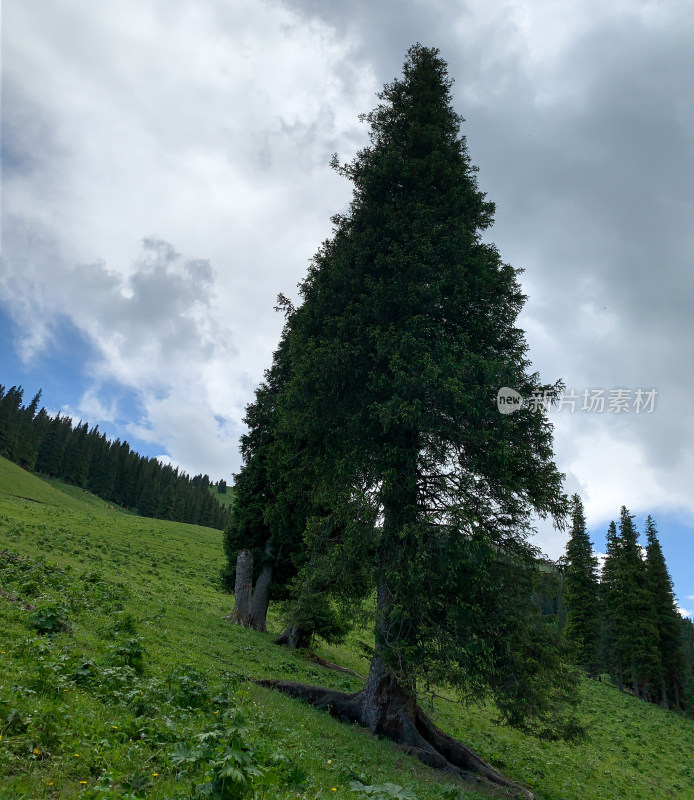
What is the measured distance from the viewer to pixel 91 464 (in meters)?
113

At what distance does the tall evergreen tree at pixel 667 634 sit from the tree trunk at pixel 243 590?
48.6 m

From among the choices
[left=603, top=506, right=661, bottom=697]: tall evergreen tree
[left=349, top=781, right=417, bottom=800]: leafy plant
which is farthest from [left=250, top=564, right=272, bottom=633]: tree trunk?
[left=603, top=506, right=661, bottom=697]: tall evergreen tree

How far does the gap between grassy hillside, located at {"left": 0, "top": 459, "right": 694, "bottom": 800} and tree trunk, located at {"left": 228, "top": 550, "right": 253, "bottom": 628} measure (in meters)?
1.90

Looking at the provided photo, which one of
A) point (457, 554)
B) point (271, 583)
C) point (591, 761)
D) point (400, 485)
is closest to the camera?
point (457, 554)

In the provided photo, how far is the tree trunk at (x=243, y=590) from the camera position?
22641mm

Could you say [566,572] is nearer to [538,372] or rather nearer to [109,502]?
[538,372]

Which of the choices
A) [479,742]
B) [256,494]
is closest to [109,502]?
[256,494]

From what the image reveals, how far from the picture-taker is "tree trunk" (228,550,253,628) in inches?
891

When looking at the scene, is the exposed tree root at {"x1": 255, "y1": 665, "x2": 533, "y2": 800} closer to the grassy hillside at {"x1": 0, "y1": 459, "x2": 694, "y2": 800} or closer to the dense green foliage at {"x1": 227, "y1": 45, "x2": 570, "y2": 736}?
the grassy hillside at {"x1": 0, "y1": 459, "x2": 694, "y2": 800}

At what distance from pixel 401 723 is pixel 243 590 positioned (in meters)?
13.5

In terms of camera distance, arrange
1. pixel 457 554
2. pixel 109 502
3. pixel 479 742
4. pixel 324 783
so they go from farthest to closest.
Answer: pixel 109 502
pixel 479 742
pixel 457 554
pixel 324 783

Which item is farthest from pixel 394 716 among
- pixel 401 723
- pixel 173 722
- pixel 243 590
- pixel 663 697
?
pixel 663 697

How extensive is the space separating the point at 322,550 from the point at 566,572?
6589 mm

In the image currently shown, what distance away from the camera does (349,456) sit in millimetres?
12180
